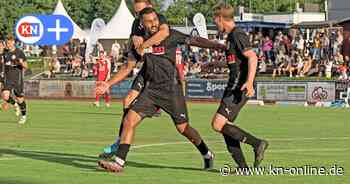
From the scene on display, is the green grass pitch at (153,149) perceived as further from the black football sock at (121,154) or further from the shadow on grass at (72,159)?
the black football sock at (121,154)

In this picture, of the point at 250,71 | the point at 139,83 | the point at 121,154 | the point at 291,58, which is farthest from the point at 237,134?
the point at 291,58

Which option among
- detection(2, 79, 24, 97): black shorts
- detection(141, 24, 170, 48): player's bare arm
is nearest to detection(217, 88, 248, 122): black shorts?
detection(141, 24, 170, 48): player's bare arm

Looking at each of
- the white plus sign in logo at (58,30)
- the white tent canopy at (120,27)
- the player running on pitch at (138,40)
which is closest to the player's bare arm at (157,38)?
the player running on pitch at (138,40)

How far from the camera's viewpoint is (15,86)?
27.8 metres

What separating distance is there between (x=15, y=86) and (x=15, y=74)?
1.12ft

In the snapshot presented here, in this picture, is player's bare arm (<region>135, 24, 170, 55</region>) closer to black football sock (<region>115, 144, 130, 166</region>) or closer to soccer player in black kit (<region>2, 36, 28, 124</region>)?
black football sock (<region>115, 144, 130, 166</region>)

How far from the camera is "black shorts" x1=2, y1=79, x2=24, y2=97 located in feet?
90.7

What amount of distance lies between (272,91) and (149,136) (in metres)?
21.0

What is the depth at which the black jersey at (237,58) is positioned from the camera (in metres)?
12.9

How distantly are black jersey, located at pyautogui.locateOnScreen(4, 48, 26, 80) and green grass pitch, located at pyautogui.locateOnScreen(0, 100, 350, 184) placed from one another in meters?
1.32

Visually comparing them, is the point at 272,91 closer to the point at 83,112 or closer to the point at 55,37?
the point at 83,112

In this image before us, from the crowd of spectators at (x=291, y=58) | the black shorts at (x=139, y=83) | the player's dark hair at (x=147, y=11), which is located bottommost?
the crowd of spectators at (x=291, y=58)

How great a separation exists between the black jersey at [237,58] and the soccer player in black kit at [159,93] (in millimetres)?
Result: 166

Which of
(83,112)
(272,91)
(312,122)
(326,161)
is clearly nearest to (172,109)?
(326,161)
